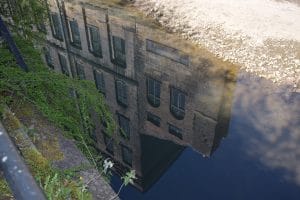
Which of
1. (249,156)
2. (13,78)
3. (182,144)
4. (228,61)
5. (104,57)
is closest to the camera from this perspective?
(13,78)

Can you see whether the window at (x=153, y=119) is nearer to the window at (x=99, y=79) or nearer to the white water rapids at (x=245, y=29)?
the window at (x=99, y=79)

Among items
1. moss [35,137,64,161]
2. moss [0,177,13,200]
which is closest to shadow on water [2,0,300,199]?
moss [35,137,64,161]

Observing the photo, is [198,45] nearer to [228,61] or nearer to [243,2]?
[228,61]

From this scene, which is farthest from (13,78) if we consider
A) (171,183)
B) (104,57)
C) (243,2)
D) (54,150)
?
(243,2)

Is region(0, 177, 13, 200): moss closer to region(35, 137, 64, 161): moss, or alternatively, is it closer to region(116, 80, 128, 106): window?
region(35, 137, 64, 161): moss

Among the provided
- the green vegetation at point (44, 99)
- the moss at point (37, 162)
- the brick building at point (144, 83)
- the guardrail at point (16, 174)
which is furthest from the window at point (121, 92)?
the guardrail at point (16, 174)

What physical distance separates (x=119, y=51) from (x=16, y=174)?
1156 cm

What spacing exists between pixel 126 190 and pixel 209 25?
7.22 m

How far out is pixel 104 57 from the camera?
12797 millimetres

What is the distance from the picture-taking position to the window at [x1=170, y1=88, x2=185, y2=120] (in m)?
9.74

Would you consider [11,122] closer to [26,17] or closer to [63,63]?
[26,17]

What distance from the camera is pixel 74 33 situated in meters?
14.1

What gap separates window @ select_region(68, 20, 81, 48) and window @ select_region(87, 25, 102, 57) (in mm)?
649

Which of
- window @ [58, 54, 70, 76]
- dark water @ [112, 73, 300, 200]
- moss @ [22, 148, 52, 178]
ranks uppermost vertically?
moss @ [22, 148, 52, 178]
